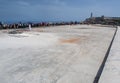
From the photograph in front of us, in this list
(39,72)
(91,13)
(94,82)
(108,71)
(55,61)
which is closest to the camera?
(94,82)

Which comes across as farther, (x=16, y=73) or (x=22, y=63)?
(x=22, y=63)

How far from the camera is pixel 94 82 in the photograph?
22.0 feet

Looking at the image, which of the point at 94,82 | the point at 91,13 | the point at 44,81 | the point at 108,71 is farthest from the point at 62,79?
the point at 91,13

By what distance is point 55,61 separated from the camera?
31.0 ft

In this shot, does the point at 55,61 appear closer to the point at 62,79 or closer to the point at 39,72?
the point at 39,72

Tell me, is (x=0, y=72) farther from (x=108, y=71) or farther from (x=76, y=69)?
(x=108, y=71)

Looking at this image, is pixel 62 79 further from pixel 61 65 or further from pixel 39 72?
pixel 61 65

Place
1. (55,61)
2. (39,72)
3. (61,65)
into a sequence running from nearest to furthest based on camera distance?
(39,72) < (61,65) < (55,61)

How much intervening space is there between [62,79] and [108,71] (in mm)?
1595

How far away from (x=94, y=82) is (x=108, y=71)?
782mm

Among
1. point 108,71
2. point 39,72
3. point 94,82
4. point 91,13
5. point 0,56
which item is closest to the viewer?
point 94,82

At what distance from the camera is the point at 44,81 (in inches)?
266

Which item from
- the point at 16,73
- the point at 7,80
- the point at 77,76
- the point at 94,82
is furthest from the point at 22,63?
the point at 94,82

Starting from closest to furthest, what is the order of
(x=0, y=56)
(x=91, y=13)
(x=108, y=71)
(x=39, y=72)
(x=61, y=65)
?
(x=108, y=71) < (x=39, y=72) < (x=61, y=65) < (x=0, y=56) < (x=91, y=13)
